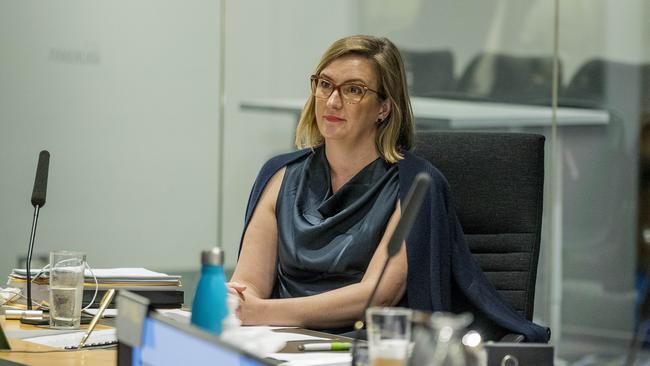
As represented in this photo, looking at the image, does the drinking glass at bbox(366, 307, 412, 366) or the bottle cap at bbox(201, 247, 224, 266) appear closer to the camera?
the drinking glass at bbox(366, 307, 412, 366)

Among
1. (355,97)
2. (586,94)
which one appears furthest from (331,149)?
(586,94)

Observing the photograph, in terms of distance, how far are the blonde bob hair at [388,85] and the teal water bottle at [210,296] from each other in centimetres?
111

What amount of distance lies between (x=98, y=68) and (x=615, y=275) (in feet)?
7.73

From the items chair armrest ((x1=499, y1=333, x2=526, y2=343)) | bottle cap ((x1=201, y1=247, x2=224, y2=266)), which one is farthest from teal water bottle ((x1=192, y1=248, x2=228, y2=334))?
chair armrest ((x1=499, y1=333, x2=526, y2=343))

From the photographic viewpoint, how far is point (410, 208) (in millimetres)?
1331

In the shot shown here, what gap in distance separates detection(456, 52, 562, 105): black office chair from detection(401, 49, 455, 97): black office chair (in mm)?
69

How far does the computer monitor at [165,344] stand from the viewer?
1087mm

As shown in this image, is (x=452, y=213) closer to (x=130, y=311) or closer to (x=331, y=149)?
(x=331, y=149)

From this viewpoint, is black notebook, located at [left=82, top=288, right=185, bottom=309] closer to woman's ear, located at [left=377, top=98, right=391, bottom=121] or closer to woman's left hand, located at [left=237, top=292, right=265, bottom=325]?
woman's left hand, located at [left=237, top=292, right=265, bottom=325]

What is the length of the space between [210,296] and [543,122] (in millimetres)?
2838

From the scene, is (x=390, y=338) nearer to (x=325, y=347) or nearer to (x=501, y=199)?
(x=325, y=347)

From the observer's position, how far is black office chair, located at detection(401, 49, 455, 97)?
14.0 ft

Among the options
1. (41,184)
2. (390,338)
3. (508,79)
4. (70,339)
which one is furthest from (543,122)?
(390,338)

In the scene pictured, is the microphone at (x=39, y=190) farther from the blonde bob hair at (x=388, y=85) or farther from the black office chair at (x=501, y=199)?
the black office chair at (x=501, y=199)
